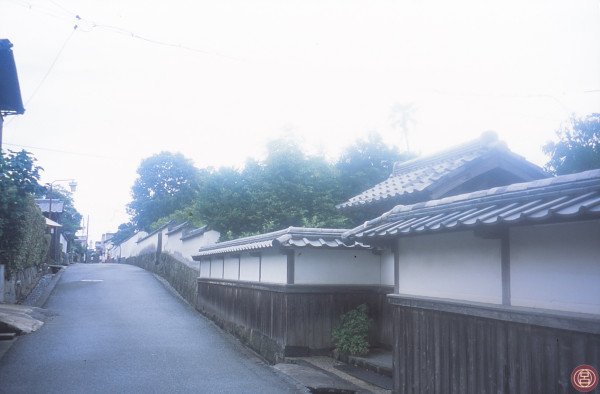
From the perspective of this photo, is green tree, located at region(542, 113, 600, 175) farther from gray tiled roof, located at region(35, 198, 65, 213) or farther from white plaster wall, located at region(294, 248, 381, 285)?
gray tiled roof, located at region(35, 198, 65, 213)

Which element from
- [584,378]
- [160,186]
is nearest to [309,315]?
[584,378]

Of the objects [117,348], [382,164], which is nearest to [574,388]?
[117,348]

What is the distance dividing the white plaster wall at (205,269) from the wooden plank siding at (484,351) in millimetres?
13922

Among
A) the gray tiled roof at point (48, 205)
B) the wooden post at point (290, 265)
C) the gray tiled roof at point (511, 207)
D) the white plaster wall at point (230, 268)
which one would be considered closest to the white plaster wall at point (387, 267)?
the wooden post at point (290, 265)

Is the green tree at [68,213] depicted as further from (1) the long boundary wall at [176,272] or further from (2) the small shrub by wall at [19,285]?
(2) the small shrub by wall at [19,285]

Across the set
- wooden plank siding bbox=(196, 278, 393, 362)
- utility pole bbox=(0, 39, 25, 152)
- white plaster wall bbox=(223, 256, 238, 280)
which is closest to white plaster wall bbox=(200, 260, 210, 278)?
white plaster wall bbox=(223, 256, 238, 280)

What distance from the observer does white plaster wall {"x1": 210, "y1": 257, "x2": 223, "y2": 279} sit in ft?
59.8

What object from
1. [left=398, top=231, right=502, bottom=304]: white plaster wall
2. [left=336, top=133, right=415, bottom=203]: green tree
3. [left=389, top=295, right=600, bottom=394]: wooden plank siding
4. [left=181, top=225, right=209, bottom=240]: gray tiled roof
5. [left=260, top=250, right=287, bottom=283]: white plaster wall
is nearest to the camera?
[left=389, top=295, right=600, bottom=394]: wooden plank siding

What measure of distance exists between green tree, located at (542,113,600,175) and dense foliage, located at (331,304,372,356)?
21.5 metres

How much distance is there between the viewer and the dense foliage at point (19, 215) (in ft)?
42.7

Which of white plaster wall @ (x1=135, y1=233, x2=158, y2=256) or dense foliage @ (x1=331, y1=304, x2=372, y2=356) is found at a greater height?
white plaster wall @ (x1=135, y1=233, x2=158, y2=256)

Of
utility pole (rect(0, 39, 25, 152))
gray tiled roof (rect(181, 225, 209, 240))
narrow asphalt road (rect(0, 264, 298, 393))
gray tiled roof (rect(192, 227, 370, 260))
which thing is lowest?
narrow asphalt road (rect(0, 264, 298, 393))

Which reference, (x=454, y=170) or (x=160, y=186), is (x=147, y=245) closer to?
(x=160, y=186)

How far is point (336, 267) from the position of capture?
12.3 metres
